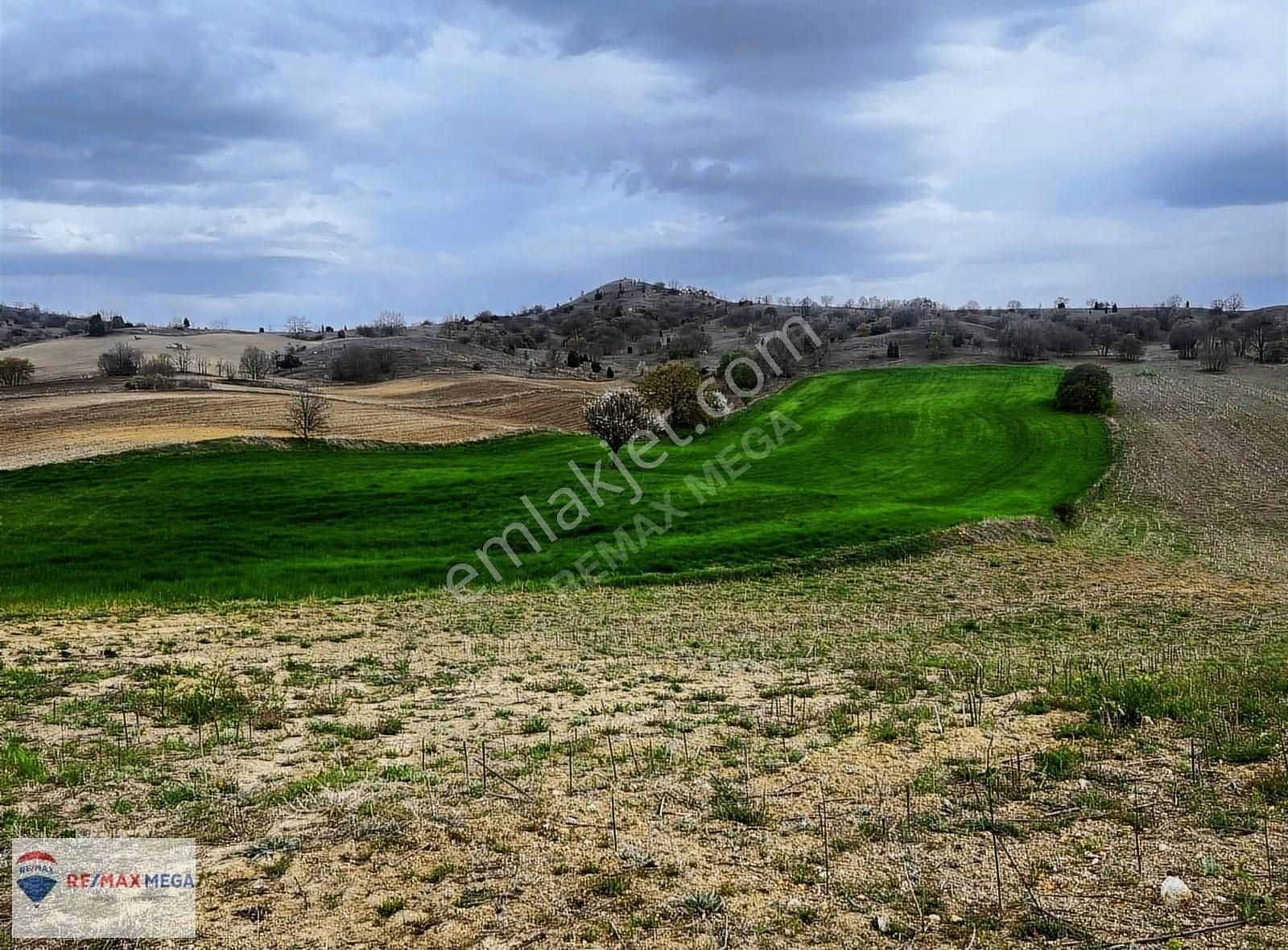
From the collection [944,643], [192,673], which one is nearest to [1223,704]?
[944,643]

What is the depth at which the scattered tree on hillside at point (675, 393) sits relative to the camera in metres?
69.9

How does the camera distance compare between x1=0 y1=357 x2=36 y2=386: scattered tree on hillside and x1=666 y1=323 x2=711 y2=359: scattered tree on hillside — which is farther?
x1=666 y1=323 x2=711 y2=359: scattered tree on hillside

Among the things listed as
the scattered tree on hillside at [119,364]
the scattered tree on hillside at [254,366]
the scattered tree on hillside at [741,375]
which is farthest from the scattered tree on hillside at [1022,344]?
the scattered tree on hillside at [119,364]

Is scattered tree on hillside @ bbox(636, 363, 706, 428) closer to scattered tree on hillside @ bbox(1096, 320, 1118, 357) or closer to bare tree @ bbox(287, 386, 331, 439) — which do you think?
bare tree @ bbox(287, 386, 331, 439)

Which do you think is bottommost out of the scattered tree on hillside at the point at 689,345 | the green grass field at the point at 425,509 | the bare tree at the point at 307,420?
the green grass field at the point at 425,509

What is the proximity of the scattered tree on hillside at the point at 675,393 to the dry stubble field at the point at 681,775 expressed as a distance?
50346 mm

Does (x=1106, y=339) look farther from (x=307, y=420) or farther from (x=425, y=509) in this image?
(x=425, y=509)

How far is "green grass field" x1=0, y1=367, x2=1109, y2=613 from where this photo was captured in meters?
28.5

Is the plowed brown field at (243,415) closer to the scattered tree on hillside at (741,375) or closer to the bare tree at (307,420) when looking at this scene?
the bare tree at (307,420)

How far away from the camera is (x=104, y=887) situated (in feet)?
23.3

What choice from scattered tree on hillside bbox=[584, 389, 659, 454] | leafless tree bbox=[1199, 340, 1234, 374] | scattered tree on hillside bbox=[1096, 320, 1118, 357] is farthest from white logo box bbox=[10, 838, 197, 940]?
scattered tree on hillside bbox=[1096, 320, 1118, 357]

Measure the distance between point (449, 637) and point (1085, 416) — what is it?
67.9 meters

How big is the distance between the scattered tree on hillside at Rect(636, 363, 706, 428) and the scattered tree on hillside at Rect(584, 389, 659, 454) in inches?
293

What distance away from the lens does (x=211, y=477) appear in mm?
40750
